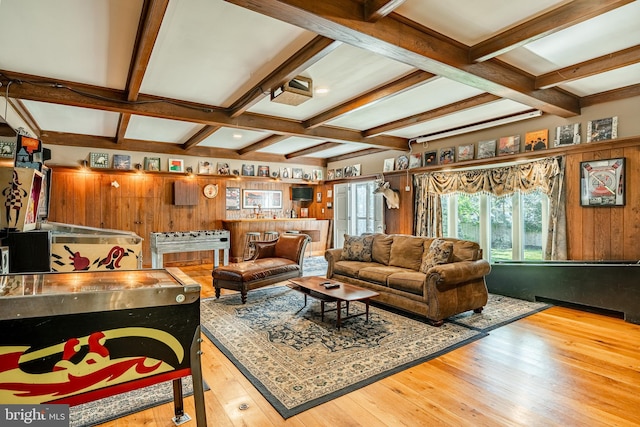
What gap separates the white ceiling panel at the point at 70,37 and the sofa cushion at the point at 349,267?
11.8 feet

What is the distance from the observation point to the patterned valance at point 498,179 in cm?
479

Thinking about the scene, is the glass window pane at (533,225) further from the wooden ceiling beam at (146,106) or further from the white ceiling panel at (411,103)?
the wooden ceiling beam at (146,106)

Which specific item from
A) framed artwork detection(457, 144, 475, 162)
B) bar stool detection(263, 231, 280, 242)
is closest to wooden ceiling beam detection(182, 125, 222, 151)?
bar stool detection(263, 231, 280, 242)

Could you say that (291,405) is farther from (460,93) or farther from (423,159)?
(423,159)

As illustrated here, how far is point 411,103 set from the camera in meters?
4.47

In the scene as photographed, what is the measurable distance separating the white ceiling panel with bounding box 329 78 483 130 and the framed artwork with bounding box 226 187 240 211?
368 centimetres

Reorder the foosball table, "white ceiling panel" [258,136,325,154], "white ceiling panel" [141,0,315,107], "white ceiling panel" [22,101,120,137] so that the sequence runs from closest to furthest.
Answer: "white ceiling panel" [141,0,315,107], "white ceiling panel" [22,101,120,137], the foosball table, "white ceiling panel" [258,136,325,154]

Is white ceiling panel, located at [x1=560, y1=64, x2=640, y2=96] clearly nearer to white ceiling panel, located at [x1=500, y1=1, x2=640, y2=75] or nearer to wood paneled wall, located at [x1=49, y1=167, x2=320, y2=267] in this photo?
white ceiling panel, located at [x1=500, y1=1, x2=640, y2=75]

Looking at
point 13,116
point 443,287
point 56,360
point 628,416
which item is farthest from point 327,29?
point 13,116

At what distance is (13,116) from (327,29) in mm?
4556

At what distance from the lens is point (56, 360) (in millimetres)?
1349

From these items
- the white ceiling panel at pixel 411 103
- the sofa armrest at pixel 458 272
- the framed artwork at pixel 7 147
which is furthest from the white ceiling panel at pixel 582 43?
the framed artwork at pixel 7 147

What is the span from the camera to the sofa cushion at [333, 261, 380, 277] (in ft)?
15.4

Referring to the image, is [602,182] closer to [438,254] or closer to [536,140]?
[536,140]
